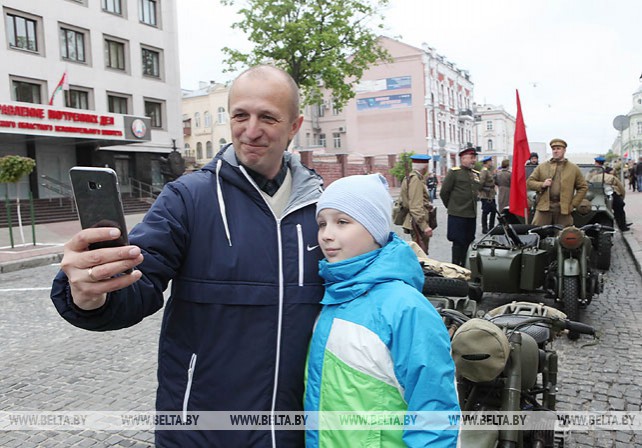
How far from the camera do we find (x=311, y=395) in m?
1.71

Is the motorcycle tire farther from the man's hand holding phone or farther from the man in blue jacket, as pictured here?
the man's hand holding phone

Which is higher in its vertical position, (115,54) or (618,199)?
(115,54)

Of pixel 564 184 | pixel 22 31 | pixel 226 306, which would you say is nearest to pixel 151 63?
pixel 22 31

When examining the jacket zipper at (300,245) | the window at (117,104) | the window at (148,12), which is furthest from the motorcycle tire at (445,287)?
the window at (148,12)

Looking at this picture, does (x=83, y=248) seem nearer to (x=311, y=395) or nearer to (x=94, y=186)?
(x=94, y=186)

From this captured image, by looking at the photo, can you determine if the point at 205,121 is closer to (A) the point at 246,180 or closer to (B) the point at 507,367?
(B) the point at 507,367

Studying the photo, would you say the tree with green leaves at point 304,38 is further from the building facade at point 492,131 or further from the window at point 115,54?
the building facade at point 492,131

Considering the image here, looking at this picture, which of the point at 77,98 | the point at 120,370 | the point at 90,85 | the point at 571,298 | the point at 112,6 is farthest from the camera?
the point at 112,6

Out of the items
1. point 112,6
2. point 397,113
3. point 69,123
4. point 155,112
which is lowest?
point 69,123

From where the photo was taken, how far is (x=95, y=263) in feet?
3.86

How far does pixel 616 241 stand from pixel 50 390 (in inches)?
436

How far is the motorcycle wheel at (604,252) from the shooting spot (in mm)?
8266

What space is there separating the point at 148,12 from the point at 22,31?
325 inches

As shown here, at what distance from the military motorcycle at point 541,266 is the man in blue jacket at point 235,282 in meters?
4.40
